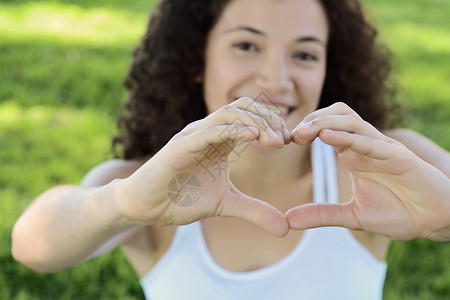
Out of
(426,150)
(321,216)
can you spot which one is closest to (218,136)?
(321,216)

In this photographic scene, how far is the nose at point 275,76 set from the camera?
169 centimetres

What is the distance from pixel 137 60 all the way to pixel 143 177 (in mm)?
1143

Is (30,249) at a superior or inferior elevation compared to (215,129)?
inferior

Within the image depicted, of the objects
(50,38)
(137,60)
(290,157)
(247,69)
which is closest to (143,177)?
(247,69)

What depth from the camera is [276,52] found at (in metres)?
1.73

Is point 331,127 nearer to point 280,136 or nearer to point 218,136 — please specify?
point 280,136

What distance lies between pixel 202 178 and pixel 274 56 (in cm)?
65

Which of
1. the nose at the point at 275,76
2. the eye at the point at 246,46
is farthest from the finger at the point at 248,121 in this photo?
the eye at the point at 246,46

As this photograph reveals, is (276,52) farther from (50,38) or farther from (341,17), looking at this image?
(50,38)

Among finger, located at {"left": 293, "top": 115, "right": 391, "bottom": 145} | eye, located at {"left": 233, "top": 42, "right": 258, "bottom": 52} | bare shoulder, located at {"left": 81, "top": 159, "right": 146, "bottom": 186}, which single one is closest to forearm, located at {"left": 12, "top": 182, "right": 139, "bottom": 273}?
bare shoulder, located at {"left": 81, "top": 159, "right": 146, "bottom": 186}

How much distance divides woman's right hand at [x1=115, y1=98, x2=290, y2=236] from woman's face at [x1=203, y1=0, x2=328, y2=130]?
0.57 meters

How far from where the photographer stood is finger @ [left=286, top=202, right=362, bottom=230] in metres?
1.23

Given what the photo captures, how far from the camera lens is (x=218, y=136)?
3.52 feet

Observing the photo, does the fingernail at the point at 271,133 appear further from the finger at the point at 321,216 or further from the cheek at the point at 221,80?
the cheek at the point at 221,80
